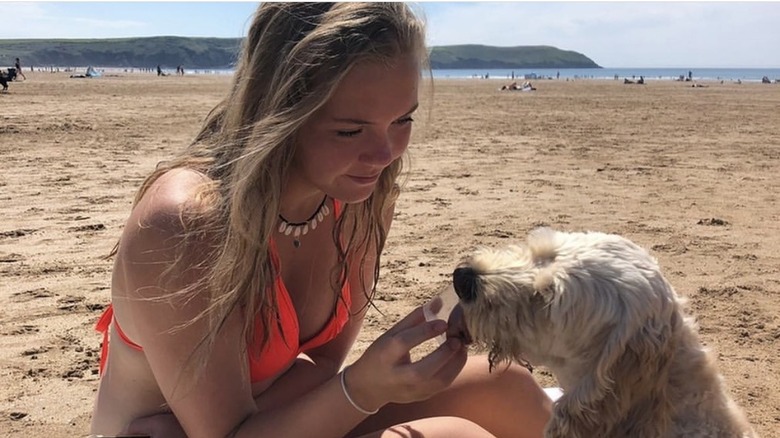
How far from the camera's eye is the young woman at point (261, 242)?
2434 mm

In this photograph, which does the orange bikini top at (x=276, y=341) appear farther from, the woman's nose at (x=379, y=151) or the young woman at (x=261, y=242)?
the woman's nose at (x=379, y=151)

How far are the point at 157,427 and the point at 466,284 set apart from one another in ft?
4.18

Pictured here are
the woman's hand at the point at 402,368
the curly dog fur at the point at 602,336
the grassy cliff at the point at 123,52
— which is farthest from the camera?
the grassy cliff at the point at 123,52

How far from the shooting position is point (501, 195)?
9.80 meters

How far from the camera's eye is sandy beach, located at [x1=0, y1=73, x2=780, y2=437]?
190 inches

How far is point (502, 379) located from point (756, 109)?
26.1m

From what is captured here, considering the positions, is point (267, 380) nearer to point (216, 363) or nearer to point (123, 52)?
point (216, 363)

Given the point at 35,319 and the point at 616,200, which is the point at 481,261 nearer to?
the point at 35,319

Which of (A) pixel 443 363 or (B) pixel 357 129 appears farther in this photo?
(B) pixel 357 129

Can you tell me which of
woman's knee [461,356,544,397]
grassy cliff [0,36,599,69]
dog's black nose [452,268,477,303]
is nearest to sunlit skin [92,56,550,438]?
dog's black nose [452,268,477,303]

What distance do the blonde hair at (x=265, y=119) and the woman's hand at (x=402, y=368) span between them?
1.55ft

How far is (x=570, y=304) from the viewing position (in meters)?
2.59

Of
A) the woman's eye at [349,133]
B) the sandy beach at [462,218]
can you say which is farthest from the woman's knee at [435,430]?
the sandy beach at [462,218]


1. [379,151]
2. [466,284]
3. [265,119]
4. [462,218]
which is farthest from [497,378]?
[462,218]
